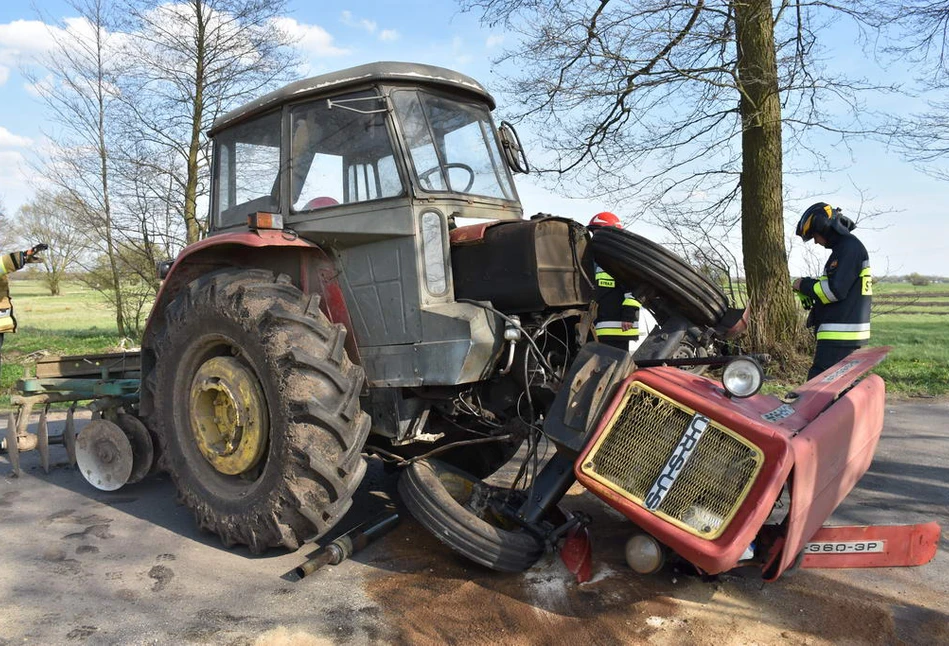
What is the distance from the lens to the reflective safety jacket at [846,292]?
515 centimetres

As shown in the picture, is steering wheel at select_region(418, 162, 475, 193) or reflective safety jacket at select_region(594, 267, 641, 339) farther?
reflective safety jacket at select_region(594, 267, 641, 339)

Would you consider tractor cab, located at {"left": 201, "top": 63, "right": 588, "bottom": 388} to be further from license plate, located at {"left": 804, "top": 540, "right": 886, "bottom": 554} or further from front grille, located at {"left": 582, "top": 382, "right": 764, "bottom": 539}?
license plate, located at {"left": 804, "top": 540, "right": 886, "bottom": 554}

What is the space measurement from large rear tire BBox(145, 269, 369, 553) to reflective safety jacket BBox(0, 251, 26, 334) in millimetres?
3157

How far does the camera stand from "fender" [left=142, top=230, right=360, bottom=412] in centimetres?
375

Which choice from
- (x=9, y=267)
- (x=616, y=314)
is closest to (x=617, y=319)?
(x=616, y=314)

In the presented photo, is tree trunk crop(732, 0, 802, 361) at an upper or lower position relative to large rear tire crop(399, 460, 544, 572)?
upper

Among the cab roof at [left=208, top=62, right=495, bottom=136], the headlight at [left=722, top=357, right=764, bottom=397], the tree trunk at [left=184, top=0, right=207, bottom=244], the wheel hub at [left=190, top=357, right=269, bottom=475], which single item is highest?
the tree trunk at [left=184, top=0, right=207, bottom=244]

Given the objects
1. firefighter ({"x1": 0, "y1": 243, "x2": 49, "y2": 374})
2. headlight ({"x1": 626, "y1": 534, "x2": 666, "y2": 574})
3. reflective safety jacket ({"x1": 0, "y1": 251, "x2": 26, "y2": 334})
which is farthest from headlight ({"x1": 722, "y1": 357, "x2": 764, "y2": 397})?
reflective safety jacket ({"x1": 0, "y1": 251, "x2": 26, "y2": 334})

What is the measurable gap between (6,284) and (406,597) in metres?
5.86

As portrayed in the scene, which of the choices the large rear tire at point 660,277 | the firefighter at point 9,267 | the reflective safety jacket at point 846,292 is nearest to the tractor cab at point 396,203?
the large rear tire at point 660,277

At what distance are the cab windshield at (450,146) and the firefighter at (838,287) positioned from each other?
8.54 feet

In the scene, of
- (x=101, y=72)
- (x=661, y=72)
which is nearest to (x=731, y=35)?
(x=661, y=72)

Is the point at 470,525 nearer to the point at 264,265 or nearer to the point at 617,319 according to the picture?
the point at 264,265

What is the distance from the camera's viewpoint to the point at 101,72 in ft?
43.3
